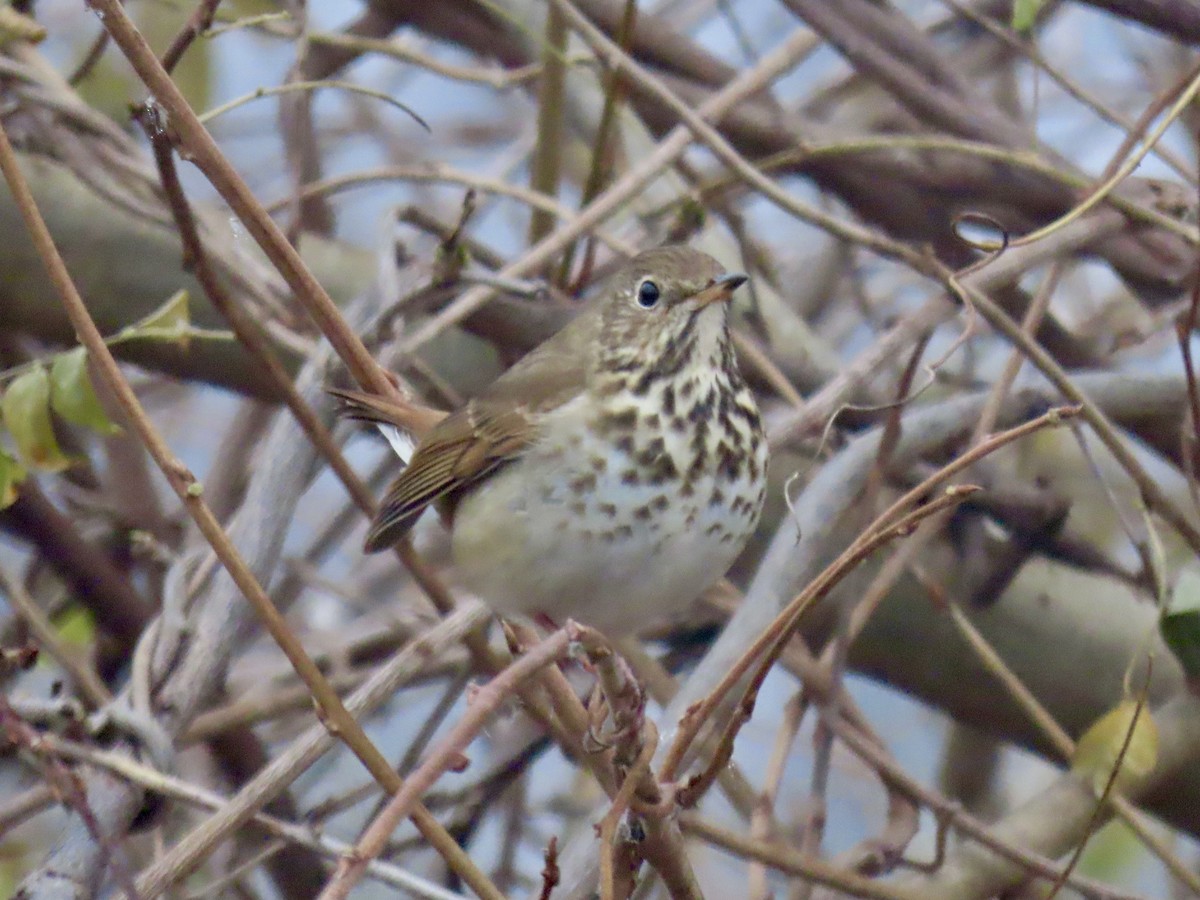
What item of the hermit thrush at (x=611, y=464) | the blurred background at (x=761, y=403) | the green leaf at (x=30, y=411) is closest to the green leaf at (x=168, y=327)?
the blurred background at (x=761, y=403)

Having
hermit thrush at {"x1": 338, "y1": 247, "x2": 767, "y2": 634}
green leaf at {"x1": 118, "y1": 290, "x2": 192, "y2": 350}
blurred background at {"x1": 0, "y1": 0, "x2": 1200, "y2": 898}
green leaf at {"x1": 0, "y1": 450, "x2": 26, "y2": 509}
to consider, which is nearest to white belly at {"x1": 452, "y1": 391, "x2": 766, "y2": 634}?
hermit thrush at {"x1": 338, "y1": 247, "x2": 767, "y2": 634}

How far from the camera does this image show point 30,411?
196cm

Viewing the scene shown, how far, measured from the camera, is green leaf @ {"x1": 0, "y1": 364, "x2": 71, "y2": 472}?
6.40ft

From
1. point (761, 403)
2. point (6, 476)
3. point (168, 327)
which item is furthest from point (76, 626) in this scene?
point (761, 403)

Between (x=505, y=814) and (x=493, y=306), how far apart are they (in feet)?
3.26

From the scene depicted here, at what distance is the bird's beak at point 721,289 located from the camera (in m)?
2.28

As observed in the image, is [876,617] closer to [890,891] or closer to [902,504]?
[890,891]

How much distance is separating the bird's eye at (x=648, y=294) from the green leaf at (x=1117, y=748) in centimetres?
87

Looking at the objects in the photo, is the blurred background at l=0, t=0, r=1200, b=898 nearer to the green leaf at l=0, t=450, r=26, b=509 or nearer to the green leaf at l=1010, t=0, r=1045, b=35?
the green leaf at l=0, t=450, r=26, b=509

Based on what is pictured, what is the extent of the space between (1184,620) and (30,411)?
1.49 m

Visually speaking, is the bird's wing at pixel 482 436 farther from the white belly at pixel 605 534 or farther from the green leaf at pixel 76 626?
the green leaf at pixel 76 626

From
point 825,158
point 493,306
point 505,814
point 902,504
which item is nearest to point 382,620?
point 505,814

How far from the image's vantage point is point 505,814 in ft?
10.2

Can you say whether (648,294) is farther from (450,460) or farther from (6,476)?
(6,476)
